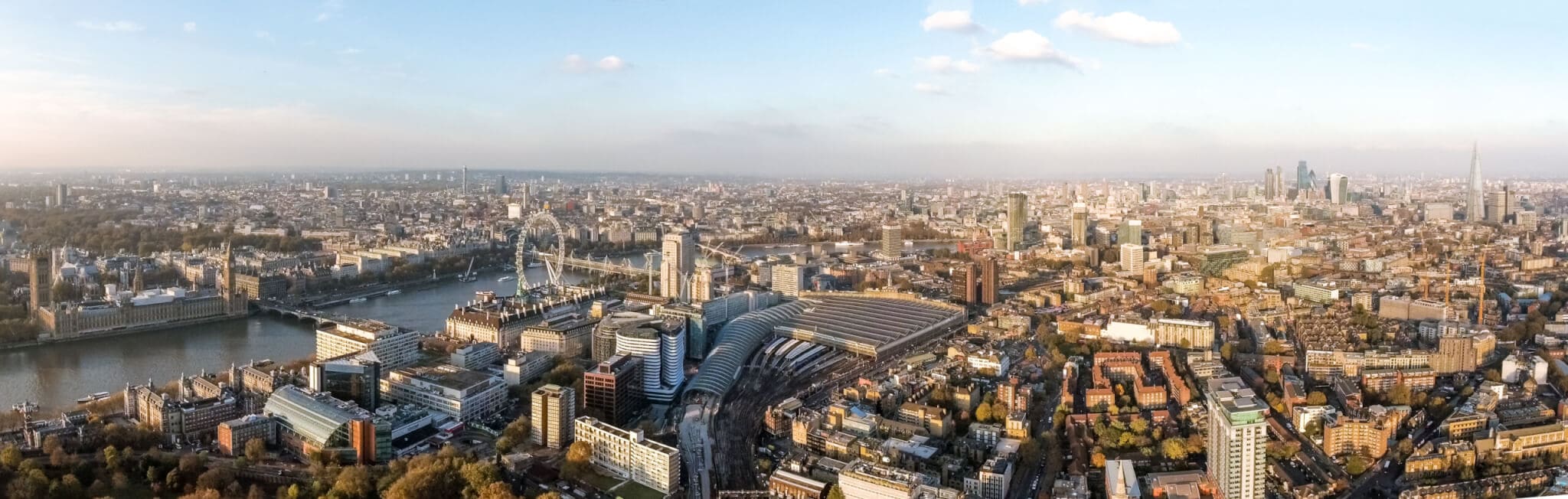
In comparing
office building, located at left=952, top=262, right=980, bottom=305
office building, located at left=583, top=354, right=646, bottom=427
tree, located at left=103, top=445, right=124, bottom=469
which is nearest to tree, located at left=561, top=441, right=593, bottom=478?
office building, located at left=583, top=354, right=646, bottom=427

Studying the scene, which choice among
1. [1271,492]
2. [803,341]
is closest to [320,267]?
[803,341]

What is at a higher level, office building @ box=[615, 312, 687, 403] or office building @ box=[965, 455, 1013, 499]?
office building @ box=[615, 312, 687, 403]

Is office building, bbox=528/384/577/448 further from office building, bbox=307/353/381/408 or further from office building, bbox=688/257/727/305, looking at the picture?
office building, bbox=688/257/727/305

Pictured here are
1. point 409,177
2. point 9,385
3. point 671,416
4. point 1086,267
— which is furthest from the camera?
point 1086,267

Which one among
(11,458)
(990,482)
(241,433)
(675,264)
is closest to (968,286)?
(675,264)

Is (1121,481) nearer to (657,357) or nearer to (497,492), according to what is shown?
(497,492)

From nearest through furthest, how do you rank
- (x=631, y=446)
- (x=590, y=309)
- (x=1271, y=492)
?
(x=1271, y=492) → (x=631, y=446) → (x=590, y=309)

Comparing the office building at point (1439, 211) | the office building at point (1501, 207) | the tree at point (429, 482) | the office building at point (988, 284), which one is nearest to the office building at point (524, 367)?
the tree at point (429, 482)

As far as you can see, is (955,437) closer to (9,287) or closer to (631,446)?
(631,446)
